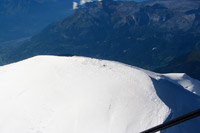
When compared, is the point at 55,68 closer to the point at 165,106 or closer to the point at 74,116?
the point at 74,116

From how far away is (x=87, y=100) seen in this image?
1994cm

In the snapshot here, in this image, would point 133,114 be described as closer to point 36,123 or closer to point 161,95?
point 161,95

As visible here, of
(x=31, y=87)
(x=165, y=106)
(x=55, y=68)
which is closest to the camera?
(x=165, y=106)

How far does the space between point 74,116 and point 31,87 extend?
6.69 meters

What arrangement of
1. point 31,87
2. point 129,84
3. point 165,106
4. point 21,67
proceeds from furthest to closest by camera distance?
1. point 21,67
2. point 31,87
3. point 129,84
4. point 165,106

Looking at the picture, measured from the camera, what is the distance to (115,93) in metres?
20.2

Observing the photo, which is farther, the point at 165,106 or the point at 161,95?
the point at 161,95

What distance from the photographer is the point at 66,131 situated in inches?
672

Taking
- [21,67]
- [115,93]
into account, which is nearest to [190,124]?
[115,93]

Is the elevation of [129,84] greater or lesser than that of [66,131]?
greater

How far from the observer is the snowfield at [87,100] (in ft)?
57.2

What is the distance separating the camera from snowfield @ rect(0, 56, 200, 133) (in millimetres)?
17422

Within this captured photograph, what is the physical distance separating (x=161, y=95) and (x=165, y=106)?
2.08 m

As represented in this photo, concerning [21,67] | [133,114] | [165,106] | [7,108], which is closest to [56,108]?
[7,108]
